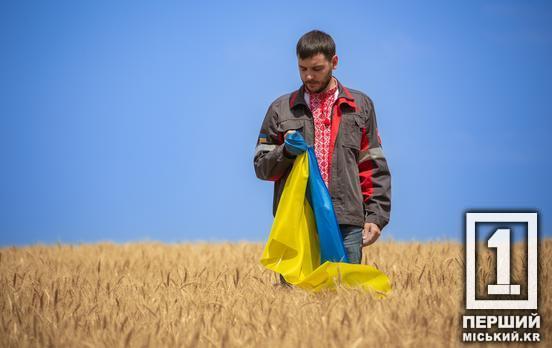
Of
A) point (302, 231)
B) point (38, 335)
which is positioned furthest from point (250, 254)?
point (38, 335)

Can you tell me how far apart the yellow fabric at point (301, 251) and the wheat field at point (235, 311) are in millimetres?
112

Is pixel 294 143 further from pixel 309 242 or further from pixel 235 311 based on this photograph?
pixel 235 311

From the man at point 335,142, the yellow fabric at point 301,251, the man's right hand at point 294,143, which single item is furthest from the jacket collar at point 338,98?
the yellow fabric at point 301,251

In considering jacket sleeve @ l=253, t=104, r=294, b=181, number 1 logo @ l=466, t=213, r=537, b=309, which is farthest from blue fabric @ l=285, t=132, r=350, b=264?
number 1 logo @ l=466, t=213, r=537, b=309

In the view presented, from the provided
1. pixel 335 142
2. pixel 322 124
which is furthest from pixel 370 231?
pixel 322 124

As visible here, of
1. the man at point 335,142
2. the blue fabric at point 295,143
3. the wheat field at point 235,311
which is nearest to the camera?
the wheat field at point 235,311

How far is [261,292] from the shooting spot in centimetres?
500

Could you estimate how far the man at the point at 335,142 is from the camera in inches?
198

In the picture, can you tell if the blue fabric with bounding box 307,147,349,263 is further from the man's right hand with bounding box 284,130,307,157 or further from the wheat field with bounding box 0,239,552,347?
the wheat field with bounding box 0,239,552,347

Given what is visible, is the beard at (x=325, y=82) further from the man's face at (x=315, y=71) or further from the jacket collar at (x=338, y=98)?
the jacket collar at (x=338, y=98)

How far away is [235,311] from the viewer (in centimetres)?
435

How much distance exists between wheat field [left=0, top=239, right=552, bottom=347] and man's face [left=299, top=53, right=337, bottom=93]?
1.36 meters

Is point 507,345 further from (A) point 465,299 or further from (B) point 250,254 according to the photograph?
(B) point 250,254

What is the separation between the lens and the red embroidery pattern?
5082mm
